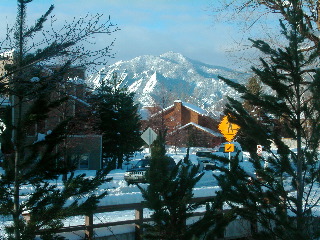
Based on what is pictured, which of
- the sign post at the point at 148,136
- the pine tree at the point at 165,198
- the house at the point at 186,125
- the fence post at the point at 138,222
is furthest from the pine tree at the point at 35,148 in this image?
the house at the point at 186,125

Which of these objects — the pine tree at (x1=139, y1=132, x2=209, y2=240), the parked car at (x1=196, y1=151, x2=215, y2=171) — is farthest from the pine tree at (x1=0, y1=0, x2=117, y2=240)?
the parked car at (x1=196, y1=151, x2=215, y2=171)

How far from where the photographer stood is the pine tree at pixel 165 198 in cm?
595

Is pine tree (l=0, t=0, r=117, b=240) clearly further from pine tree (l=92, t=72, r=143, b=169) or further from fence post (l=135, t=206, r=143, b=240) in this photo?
pine tree (l=92, t=72, r=143, b=169)

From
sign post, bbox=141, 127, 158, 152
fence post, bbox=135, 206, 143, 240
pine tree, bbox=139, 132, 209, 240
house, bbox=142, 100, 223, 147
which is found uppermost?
house, bbox=142, 100, 223, 147

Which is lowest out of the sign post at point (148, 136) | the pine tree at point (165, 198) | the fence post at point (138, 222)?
the fence post at point (138, 222)

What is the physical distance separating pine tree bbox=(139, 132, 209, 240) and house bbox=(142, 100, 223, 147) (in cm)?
5037

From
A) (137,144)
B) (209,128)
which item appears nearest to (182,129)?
(209,128)

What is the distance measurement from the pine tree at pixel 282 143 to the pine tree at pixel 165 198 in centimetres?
79

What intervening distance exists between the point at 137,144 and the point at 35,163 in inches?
1443

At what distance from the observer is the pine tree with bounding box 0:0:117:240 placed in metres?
5.09

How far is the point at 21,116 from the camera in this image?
562 centimetres

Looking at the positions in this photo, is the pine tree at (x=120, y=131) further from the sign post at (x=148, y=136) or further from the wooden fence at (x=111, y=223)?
the wooden fence at (x=111, y=223)

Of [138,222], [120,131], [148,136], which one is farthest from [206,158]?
[120,131]

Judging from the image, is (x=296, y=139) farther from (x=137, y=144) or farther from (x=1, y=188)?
(x=137, y=144)
